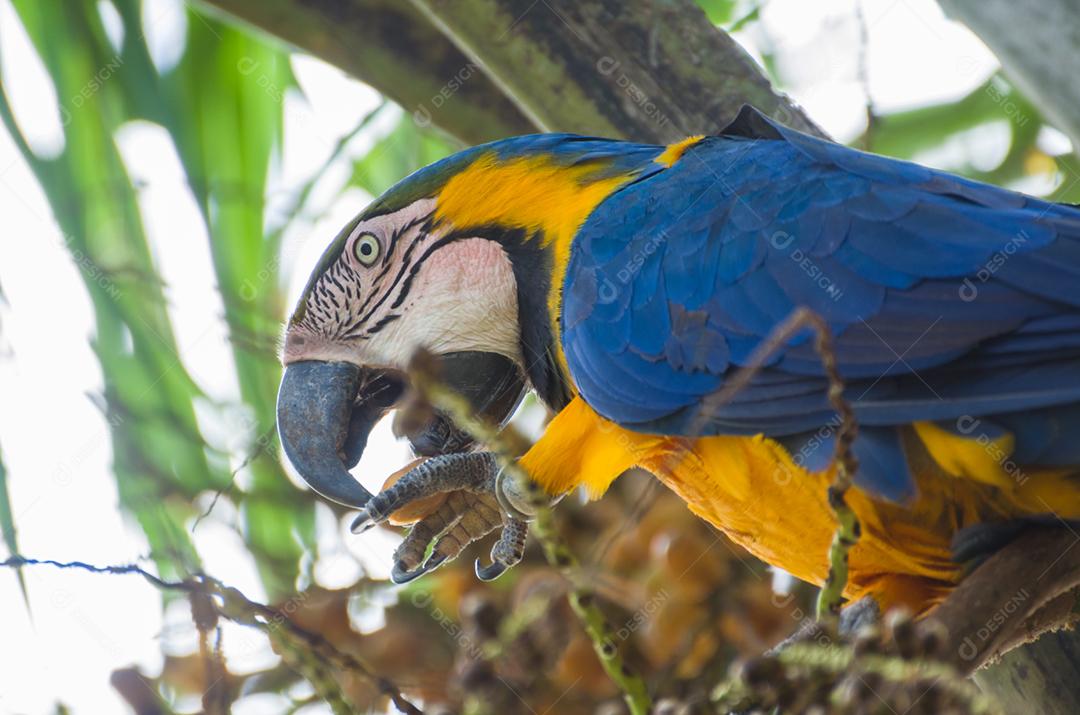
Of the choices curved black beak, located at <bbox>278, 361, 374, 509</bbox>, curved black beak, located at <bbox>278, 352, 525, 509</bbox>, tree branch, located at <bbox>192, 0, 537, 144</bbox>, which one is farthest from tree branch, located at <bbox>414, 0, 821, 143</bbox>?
curved black beak, located at <bbox>278, 361, 374, 509</bbox>

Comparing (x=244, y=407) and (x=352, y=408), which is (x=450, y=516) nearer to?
(x=352, y=408)

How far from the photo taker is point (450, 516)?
2023mm

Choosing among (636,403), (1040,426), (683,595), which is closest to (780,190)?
(636,403)

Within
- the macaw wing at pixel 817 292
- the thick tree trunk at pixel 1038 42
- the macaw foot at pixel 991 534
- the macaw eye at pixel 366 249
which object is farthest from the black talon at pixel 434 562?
the thick tree trunk at pixel 1038 42

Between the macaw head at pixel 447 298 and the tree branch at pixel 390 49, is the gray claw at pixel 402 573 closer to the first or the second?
the macaw head at pixel 447 298

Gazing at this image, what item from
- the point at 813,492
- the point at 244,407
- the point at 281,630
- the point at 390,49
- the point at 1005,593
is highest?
the point at 390,49

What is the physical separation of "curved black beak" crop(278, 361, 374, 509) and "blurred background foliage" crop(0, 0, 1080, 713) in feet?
0.28

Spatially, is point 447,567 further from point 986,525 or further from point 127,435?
point 986,525

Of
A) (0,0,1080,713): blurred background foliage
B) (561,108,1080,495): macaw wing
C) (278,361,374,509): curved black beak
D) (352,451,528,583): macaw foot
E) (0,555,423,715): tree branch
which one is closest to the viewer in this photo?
(0,555,423,715): tree branch

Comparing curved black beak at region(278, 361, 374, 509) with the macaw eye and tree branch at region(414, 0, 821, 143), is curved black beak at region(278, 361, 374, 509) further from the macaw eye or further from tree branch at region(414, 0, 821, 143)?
tree branch at region(414, 0, 821, 143)

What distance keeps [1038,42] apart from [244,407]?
160cm

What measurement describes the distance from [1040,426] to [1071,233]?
0.29m

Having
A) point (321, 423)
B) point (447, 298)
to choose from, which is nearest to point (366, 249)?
point (447, 298)

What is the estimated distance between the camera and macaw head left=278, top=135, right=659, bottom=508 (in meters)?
2.01
